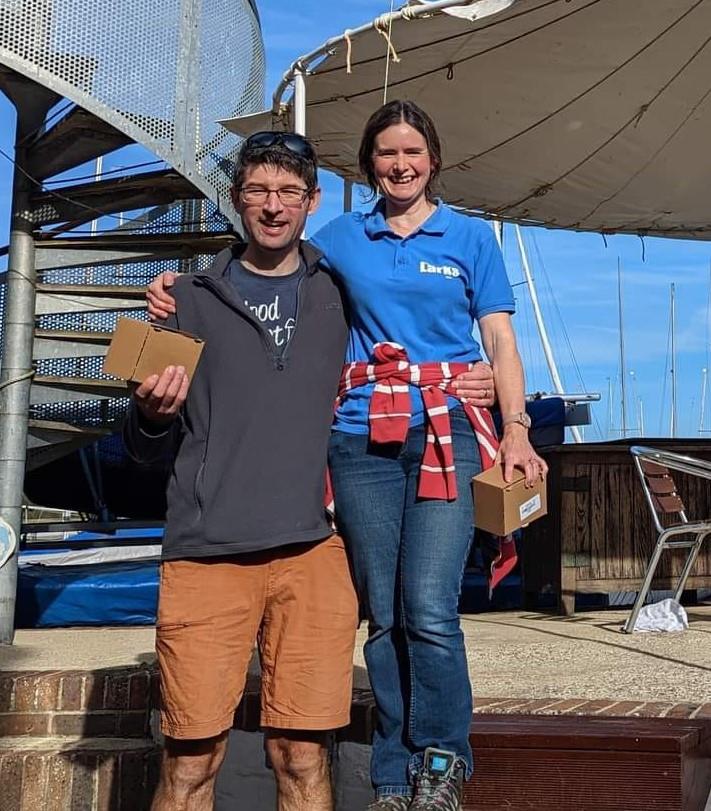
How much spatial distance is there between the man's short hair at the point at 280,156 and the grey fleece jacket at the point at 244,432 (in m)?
0.27

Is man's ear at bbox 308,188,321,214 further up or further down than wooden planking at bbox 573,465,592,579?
further up

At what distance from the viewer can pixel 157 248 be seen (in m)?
6.59

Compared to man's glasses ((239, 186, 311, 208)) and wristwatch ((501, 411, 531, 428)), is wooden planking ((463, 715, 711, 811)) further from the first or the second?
man's glasses ((239, 186, 311, 208))

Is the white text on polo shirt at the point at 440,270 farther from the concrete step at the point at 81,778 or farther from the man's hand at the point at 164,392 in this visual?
the concrete step at the point at 81,778

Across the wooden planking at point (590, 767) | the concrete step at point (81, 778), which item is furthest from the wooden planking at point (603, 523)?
the wooden planking at point (590, 767)

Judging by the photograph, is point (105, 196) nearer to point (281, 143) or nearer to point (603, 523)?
point (603, 523)

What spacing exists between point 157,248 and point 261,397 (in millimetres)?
4514

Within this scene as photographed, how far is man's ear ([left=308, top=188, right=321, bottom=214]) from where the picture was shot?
8.14 feet

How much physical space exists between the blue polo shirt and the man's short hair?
19 centimetres

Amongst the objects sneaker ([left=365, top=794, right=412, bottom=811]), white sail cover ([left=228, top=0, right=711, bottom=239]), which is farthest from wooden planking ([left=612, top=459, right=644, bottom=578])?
sneaker ([left=365, top=794, right=412, bottom=811])

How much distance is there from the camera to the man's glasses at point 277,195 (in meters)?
2.38

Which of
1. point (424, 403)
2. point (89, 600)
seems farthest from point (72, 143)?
point (424, 403)

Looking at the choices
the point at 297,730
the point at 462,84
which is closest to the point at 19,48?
the point at 462,84

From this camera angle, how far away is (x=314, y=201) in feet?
8.18
